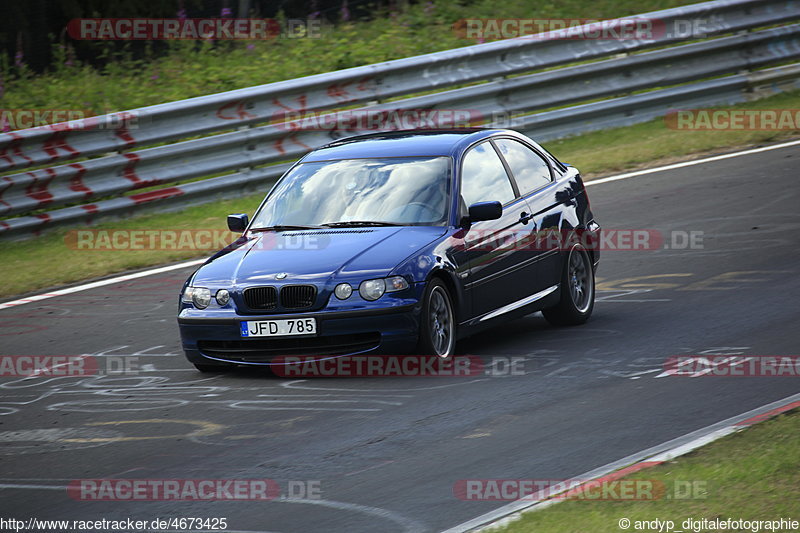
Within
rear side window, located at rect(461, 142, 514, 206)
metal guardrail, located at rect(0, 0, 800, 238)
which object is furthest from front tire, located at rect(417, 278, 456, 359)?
metal guardrail, located at rect(0, 0, 800, 238)

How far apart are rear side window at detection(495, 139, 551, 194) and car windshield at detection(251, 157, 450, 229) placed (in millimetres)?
771

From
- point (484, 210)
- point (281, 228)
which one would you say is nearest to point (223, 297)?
point (281, 228)

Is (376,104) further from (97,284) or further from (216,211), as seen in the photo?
(97,284)

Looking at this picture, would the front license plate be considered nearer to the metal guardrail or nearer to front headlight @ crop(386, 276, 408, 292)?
front headlight @ crop(386, 276, 408, 292)

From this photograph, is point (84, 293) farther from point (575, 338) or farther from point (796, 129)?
point (796, 129)

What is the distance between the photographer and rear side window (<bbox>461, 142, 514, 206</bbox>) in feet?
29.5

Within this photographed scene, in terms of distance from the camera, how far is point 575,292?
9.74 meters

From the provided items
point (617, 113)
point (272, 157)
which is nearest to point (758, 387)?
point (272, 157)

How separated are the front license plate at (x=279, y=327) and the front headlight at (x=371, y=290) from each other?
0.36 metres

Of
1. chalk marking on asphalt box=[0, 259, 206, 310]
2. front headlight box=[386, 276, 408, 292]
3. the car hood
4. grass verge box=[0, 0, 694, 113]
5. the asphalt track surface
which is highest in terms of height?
grass verge box=[0, 0, 694, 113]

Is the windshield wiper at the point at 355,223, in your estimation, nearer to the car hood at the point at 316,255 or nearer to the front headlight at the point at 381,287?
the car hood at the point at 316,255

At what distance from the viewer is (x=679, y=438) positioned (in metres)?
6.19

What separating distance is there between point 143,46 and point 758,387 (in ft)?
43.5

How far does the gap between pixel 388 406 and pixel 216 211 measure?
23.4 ft
